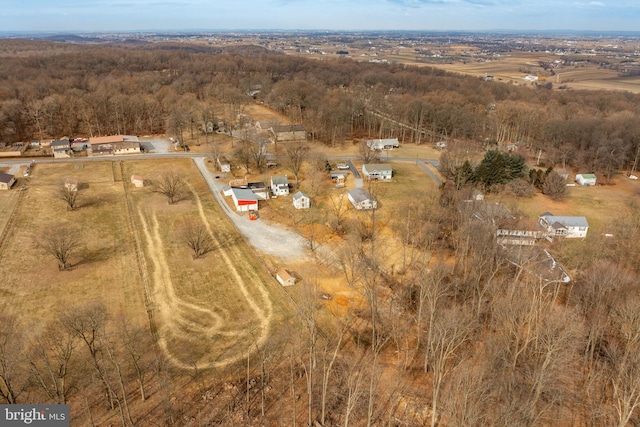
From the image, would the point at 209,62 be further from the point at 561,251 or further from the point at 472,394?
the point at 472,394

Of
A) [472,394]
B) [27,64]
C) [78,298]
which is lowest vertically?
[78,298]

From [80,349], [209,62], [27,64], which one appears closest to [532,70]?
[209,62]

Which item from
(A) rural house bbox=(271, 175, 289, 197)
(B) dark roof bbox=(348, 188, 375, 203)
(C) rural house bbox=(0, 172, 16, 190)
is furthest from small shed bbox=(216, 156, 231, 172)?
(C) rural house bbox=(0, 172, 16, 190)

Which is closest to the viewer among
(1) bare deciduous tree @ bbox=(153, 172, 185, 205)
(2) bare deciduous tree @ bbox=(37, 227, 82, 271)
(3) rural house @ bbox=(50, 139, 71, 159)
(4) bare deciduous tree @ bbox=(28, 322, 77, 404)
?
(4) bare deciduous tree @ bbox=(28, 322, 77, 404)

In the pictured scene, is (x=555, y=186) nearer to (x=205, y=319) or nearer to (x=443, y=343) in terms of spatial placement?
(x=443, y=343)

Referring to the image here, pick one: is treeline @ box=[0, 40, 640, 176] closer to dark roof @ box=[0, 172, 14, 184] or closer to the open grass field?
dark roof @ box=[0, 172, 14, 184]

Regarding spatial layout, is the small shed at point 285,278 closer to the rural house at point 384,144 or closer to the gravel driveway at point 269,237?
the gravel driveway at point 269,237

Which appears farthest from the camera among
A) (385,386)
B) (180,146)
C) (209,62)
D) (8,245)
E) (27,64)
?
(209,62)
